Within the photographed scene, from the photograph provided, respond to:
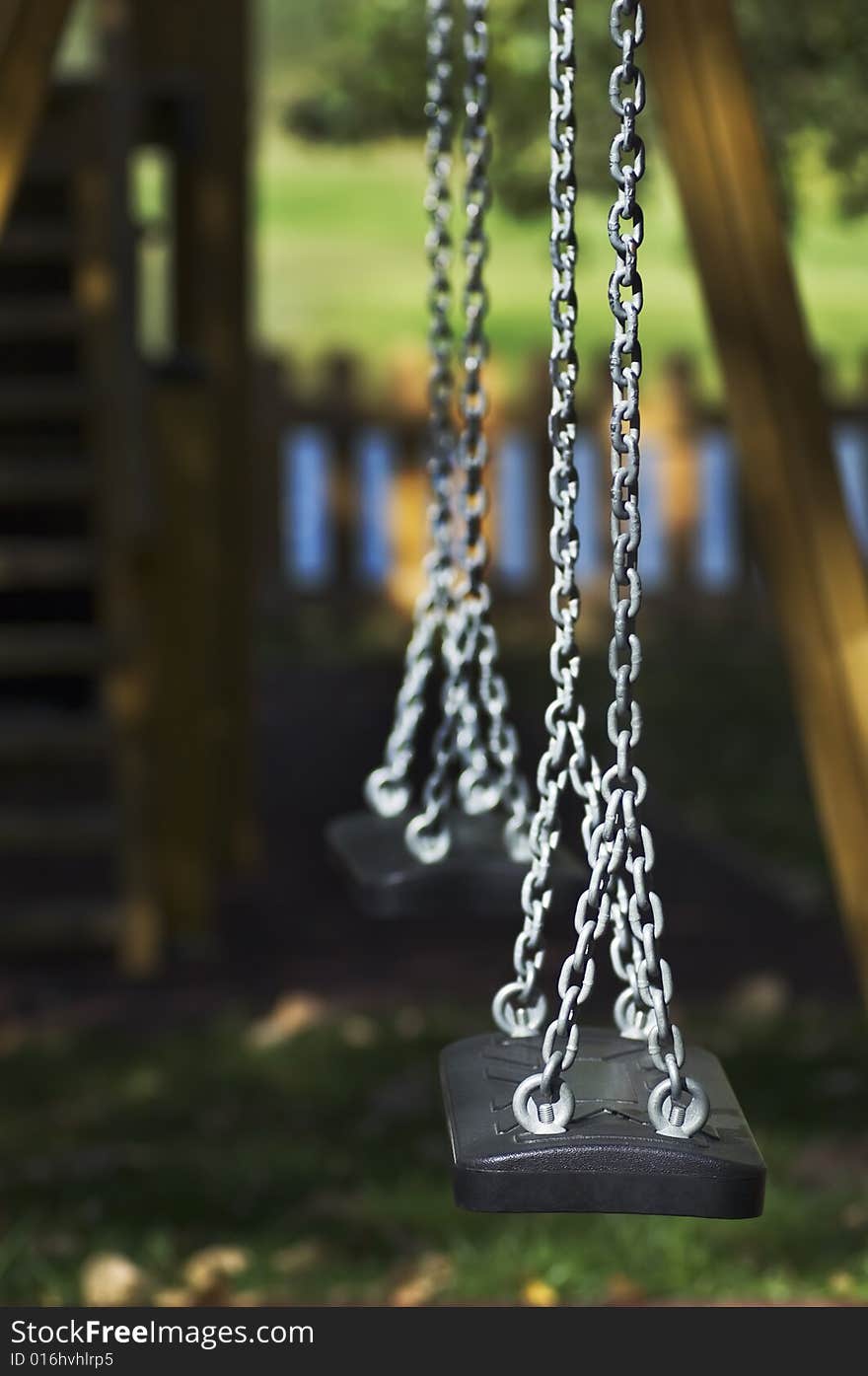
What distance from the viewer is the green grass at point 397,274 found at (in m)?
19.2

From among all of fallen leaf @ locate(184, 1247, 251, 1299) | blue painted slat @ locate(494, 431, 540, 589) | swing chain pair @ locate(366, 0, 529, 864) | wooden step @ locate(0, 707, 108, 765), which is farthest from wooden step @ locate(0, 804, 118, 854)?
blue painted slat @ locate(494, 431, 540, 589)

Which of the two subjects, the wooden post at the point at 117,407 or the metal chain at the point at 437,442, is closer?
the metal chain at the point at 437,442

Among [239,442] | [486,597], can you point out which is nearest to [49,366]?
[239,442]

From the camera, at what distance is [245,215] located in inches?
221

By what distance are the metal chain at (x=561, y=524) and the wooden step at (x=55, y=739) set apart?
3.22 metres

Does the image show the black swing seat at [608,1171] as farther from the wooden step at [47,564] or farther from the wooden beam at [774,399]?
the wooden step at [47,564]

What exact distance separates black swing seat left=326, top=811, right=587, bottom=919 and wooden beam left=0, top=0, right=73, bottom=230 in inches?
39.8

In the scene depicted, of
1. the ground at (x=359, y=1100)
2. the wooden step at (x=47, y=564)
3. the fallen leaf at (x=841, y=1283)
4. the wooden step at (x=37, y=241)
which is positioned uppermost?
the wooden step at (x=37, y=241)

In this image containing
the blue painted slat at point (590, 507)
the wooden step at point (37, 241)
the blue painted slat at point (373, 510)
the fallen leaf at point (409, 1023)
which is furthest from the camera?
the blue painted slat at point (590, 507)

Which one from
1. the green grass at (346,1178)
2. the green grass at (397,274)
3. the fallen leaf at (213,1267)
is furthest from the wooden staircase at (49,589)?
the green grass at (397,274)

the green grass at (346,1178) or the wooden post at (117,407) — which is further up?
the wooden post at (117,407)

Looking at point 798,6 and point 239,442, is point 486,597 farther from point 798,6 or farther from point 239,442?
point 798,6

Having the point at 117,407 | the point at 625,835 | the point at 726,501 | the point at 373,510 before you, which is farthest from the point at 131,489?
the point at 373,510
